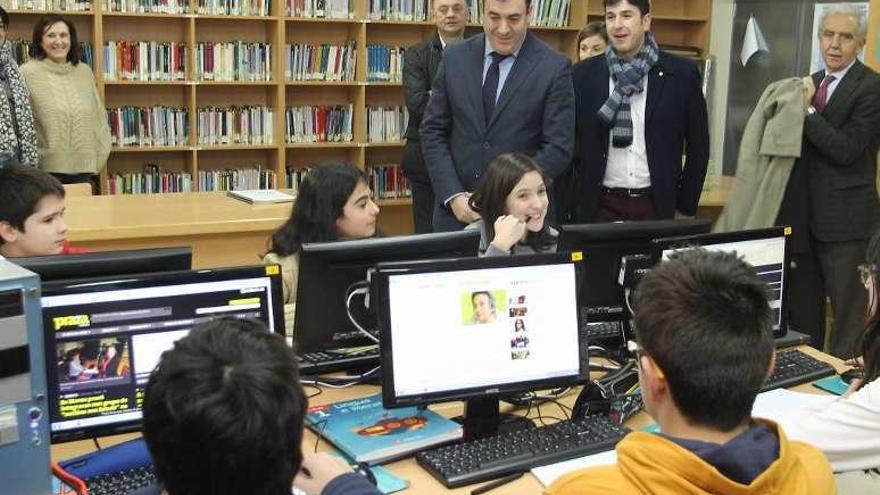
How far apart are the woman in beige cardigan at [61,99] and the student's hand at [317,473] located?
171 inches

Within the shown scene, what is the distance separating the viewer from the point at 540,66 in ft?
12.1

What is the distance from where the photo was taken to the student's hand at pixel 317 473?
4.75 feet

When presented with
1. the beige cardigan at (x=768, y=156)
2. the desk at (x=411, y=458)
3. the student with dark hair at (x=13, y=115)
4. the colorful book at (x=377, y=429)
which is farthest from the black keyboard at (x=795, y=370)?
the student with dark hair at (x=13, y=115)

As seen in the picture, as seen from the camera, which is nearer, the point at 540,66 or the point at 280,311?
the point at 280,311

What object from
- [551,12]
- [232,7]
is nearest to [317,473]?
[232,7]

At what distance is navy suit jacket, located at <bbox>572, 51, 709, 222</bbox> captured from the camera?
3.73m

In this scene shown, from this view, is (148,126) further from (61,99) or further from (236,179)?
(61,99)

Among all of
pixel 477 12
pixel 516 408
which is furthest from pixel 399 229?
pixel 516 408

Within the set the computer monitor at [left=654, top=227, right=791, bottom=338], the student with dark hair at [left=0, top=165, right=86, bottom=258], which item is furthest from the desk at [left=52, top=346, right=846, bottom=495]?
the student with dark hair at [left=0, top=165, right=86, bottom=258]

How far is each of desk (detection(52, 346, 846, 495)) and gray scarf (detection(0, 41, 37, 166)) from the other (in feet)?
10.5

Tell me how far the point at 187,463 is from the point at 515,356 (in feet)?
3.49

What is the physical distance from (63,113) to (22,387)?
4.06 metres

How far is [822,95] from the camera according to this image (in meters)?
4.04

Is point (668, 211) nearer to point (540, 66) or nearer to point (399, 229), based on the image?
point (540, 66)
